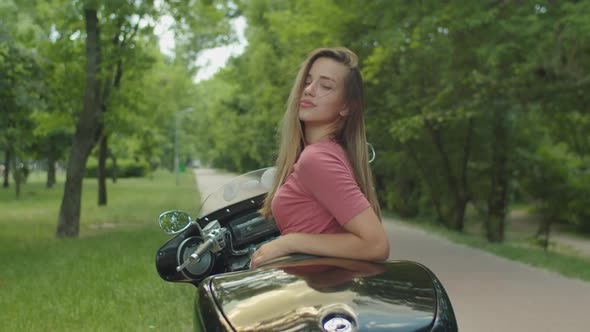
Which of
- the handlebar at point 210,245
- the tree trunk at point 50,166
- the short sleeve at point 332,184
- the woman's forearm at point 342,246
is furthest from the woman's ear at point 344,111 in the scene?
the tree trunk at point 50,166

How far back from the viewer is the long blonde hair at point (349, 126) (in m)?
2.26

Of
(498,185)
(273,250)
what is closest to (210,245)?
(273,250)

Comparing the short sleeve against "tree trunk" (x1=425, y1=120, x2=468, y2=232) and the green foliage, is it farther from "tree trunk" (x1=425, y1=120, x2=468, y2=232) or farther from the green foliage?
the green foliage

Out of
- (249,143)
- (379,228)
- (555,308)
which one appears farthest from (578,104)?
(249,143)

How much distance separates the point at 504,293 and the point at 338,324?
6607 millimetres

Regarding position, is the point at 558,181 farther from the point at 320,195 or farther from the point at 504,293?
the point at 320,195

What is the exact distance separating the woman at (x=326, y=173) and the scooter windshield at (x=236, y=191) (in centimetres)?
47

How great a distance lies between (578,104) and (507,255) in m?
3.80

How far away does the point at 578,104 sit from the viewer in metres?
13.1

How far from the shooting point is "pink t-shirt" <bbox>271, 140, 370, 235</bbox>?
6.55ft

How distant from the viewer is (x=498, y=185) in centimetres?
1784

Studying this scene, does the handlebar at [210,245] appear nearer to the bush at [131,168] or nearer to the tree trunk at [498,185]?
the tree trunk at [498,185]

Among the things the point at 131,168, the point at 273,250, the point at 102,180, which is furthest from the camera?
the point at 131,168

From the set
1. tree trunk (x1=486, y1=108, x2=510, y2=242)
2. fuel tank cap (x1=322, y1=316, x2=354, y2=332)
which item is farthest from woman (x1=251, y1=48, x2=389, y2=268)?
tree trunk (x1=486, y1=108, x2=510, y2=242)
